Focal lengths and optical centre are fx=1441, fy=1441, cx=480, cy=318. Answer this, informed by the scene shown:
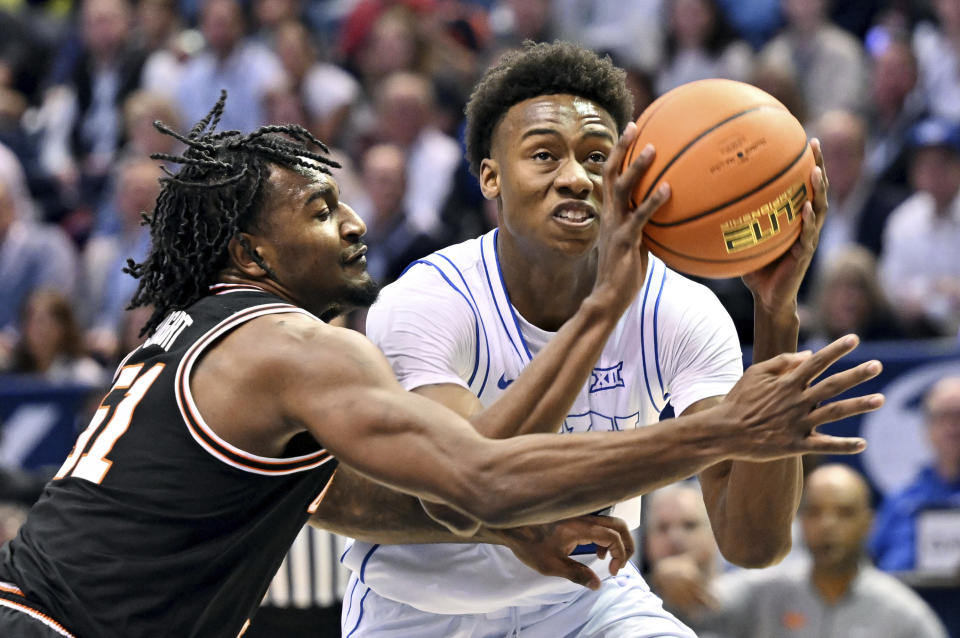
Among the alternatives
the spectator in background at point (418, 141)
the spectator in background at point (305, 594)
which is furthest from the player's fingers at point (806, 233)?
the spectator in background at point (418, 141)

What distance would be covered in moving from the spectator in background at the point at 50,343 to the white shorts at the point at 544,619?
16.8ft

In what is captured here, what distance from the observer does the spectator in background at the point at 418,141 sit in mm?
10188

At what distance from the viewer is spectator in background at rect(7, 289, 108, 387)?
9.24m

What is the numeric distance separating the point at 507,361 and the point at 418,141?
20.5ft

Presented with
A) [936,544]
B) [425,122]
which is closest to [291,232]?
[936,544]

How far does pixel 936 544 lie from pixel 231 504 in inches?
170

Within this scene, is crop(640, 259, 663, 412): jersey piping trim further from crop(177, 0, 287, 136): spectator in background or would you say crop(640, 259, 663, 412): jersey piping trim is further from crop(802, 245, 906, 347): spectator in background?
crop(177, 0, 287, 136): spectator in background

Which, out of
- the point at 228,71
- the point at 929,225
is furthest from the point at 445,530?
the point at 228,71

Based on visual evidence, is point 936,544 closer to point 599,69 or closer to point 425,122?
point 599,69

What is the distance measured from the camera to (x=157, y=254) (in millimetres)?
4180

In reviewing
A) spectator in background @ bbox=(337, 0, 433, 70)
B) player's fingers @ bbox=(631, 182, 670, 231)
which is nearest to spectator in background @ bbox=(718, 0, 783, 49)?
spectator in background @ bbox=(337, 0, 433, 70)

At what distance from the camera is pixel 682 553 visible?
6895 mm

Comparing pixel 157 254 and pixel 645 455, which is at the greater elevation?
pixel 157 254

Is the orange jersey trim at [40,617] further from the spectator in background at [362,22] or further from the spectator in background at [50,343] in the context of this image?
the spectator in background at [362,22]
